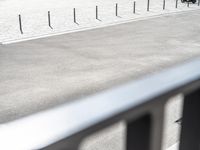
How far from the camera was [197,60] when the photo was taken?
1737mm

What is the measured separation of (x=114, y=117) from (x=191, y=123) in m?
0.82

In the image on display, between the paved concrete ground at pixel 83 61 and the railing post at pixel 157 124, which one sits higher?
the railing post at pixel 157 124

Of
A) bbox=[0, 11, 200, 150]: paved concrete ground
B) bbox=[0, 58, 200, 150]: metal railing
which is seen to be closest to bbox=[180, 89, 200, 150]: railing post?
bbox=[0, 58, 200, 150]: metal railing

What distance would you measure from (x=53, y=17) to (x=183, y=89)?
20724 mm

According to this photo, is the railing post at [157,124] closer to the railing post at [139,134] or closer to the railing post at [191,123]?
Result: the railing post at [139,134]

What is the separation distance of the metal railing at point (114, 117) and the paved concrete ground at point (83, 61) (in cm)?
515

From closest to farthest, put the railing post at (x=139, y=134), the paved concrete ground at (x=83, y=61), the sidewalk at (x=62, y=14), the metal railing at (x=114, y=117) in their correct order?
the metal railing at (x=114, y=117) → the railing post at (x=139, y=134) → the paved concrete ground at (x=83, y=61) → the sidewalk at (x=62, y=14)

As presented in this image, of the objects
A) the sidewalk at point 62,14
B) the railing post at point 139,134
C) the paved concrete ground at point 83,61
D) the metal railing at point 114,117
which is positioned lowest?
the sidewalk at point 62,14

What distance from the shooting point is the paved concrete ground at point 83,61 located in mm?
9133

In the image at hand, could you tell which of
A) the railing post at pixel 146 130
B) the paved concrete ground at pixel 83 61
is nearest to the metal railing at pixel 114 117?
the railing post at pixel 146 130

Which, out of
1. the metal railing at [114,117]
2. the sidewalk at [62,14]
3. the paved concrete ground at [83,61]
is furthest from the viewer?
the sidewalk at [62,14]

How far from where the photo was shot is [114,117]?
111cm

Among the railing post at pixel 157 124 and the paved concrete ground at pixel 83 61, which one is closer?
the railing post at pixel 157 124

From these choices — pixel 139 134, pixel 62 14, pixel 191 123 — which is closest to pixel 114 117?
pixel 139 134
